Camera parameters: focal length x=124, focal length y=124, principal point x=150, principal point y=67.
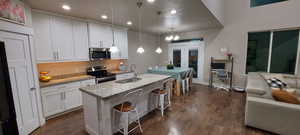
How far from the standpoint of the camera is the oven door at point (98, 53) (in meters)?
3.73

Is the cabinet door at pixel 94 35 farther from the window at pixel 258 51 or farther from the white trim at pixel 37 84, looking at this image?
the window at pixel 258 51

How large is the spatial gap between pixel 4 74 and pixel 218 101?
4768 millimetres

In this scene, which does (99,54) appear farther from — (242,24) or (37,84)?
(242,24)

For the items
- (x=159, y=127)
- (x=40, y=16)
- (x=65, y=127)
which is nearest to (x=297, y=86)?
(x=159, y=127)

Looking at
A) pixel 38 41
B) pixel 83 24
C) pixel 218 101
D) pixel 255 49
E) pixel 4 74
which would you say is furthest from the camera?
pixel 255 49

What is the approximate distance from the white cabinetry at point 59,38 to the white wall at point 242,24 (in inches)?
191

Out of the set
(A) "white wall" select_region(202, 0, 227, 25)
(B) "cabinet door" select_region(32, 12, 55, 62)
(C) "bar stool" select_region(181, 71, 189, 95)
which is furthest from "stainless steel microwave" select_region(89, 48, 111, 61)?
(A) "white wall" select_region(202, 0, 227, 25)

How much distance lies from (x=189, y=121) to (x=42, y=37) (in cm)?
387

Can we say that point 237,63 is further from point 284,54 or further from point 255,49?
point 284,54

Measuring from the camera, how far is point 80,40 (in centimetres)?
353

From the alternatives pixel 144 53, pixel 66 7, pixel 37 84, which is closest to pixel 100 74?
pixel 37 84

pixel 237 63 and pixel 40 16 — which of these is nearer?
pixel 40 16

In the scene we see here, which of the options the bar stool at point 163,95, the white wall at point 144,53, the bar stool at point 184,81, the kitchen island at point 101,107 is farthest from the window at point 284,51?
the kitchen island at point 101,107

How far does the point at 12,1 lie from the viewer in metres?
2.05
